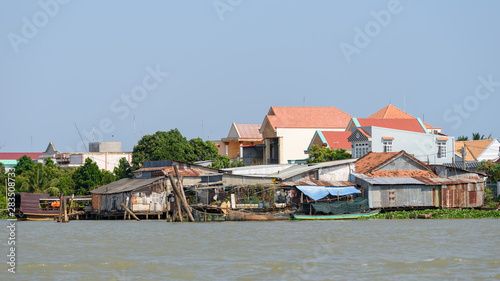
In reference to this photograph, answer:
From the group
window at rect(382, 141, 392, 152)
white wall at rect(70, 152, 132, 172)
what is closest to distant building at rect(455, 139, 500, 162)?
window at rect(382, 141, 392, 152)

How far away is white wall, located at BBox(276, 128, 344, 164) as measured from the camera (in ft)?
179

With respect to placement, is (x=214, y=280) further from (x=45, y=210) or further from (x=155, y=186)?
(x=45, y=210)

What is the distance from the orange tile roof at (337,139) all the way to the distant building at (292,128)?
356cm

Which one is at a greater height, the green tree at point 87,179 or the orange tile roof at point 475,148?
the orange tile roof at point 475,148

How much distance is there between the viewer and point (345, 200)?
3472 centimetres

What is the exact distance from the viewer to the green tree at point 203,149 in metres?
56.5

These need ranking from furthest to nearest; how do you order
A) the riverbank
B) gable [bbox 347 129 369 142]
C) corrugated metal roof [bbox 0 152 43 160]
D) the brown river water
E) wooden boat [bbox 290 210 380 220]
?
corrugated metal roof [bbox 0 152 43 160]
gable [bbox 347 129 369 142]
the riverbank
wooden boat [bbox 290 210 380 220]
the brown river water

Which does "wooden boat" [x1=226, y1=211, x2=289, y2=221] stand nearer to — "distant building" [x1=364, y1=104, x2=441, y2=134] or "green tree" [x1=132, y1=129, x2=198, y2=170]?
"green tree" [x1=132, y1=129, x2=198, y2=170]

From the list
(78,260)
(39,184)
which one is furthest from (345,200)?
(39,184)

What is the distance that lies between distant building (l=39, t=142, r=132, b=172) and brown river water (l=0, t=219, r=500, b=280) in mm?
38077

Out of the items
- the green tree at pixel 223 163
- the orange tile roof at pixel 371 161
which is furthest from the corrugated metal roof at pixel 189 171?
the green tree at pixel 223 163

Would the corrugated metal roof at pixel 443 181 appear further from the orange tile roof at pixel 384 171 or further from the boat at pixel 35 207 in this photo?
the boat at pixel 35 207

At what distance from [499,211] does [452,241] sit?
13.5m

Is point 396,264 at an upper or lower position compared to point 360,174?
lower
